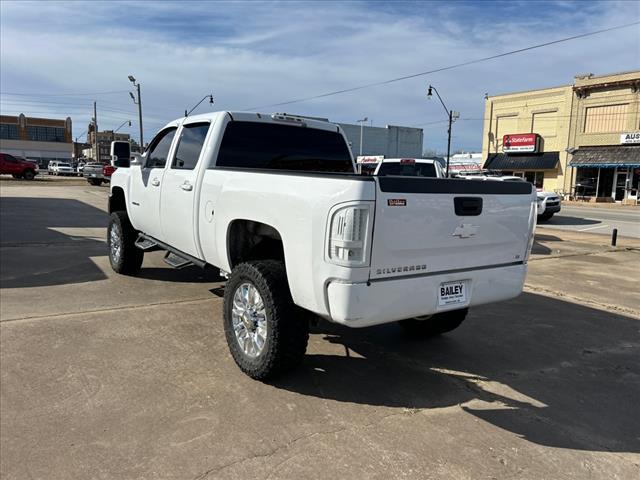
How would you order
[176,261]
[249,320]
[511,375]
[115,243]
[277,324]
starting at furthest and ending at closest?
1. [115,243]
2. [176,261]
3. [511,375]
4. [249,320]
5. [277,324]

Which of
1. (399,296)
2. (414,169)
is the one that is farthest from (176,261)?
(414,169)

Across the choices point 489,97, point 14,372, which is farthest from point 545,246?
point 489,97

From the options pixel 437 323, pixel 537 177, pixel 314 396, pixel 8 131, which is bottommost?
pixel 314 396

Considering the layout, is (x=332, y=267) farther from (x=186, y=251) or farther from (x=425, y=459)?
(x=186, y=251)

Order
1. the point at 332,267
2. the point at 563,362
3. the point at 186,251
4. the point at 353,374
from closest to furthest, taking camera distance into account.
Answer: the point at 332,267 < the point at 353,374 < the point at 563,362 < the point at 186,251

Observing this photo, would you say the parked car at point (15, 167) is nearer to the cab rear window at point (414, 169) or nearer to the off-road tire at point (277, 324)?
the cab rear window at point (414, 169)

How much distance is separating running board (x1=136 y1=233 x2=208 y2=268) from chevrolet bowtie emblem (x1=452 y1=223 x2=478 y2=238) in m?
2.58

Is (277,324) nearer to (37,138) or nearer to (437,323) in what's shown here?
(437,323)

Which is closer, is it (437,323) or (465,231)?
(465,231)

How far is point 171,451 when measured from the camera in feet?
10.0

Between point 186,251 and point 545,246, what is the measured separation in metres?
9.94

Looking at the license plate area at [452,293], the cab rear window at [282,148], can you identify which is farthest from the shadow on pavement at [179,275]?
the license plate area at [452,293]

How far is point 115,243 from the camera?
7.64 meters

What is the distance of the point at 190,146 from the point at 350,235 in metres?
2.98
